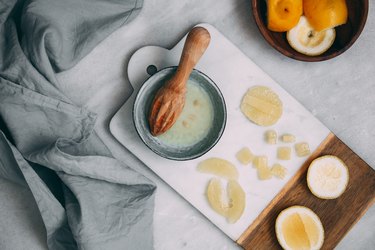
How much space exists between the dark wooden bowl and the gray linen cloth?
0.28 metres

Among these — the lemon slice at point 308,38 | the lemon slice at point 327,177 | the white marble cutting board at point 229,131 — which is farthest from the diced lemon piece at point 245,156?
the lemon slice at point 308,38

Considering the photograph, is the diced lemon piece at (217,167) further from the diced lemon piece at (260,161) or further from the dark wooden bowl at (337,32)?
the dark wooden bowl at (337,32)

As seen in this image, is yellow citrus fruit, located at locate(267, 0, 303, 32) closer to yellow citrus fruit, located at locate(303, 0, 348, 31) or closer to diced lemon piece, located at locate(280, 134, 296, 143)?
yellow citrus fruit, located at locate(303, 0, 348, 31)

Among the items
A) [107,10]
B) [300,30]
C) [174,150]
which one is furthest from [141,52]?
[300,30]

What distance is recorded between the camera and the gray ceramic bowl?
982mm

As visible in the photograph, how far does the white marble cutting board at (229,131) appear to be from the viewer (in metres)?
1.02

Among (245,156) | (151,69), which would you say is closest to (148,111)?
(151,69)

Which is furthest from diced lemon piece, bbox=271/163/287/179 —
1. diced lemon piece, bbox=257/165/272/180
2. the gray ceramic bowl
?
the gray ceramic bowl

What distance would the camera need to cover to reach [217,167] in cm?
103

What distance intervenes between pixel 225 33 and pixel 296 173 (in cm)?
32

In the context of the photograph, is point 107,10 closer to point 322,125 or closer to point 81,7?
point 81,7

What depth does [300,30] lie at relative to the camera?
101 centimetres

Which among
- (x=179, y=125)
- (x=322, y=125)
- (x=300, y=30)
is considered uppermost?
(x=300, y=30)

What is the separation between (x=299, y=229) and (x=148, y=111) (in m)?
0.38
